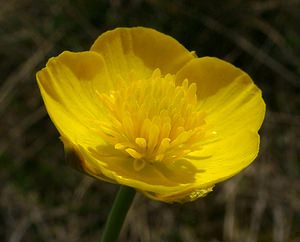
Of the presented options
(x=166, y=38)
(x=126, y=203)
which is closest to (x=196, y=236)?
(x=166, y=38)

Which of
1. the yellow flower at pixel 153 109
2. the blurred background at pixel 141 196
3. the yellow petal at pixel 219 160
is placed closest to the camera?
the yellow petal at pixel 219 160

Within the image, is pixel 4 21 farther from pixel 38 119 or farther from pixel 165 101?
pixel 165 101

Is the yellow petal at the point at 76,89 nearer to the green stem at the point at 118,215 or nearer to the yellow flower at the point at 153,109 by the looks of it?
the yellow flower at the point at 153,109

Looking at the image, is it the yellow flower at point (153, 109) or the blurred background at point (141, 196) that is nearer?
the yellow flower at point (153, 109)

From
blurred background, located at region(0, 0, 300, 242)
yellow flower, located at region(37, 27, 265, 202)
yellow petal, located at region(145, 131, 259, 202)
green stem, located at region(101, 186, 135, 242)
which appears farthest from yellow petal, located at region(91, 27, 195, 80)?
blurred background, located at region(0, 0, 300, 242)

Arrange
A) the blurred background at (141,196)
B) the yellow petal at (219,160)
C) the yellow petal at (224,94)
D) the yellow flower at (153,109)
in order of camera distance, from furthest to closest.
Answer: the blurred background at (141,196)
the yellow petal at (224,94)
the yellow flower at (153,109)
the yellow petal at (219,160)

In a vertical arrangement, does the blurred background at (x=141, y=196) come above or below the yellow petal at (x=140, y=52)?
below

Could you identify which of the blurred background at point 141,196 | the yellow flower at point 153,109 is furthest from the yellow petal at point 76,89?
the blurred background at point 141,196

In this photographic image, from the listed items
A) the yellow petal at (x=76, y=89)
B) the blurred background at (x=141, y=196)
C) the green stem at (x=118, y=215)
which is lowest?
the blurred background at (x=141, y=196)
